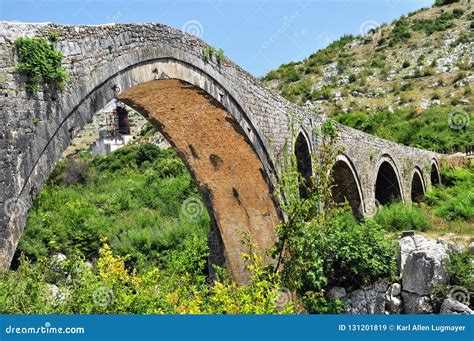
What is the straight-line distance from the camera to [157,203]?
71.5 feet

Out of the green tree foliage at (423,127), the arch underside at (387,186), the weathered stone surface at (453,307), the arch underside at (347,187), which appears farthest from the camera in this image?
the green tree foliage at (423,127)

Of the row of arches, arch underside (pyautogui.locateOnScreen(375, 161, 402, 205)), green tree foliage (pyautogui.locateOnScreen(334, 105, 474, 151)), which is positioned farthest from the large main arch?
green tree foliage (pyautogui.locateOnScreen(334, 105, 474, 151))

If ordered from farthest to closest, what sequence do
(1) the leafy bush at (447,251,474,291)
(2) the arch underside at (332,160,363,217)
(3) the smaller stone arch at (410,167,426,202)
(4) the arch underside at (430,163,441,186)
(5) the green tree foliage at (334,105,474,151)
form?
(5) the green tree foliage at (334,105,474,151)
(4) the arch underside at (430,163,441,186)
(3) the smaller stone arch at (410,167,426,202)
(2) the arch underside at (332,160,363,217)
(1) the leafy bush at (447,251,474,291)

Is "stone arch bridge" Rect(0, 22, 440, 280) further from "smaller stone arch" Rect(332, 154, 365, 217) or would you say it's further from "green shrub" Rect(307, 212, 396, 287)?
"green shrub" Rect(307, 212, 396, 287)

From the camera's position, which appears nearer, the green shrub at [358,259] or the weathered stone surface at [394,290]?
the weathered stone surface at [394,290]

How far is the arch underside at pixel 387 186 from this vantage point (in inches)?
853

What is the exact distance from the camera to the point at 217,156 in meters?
11.4

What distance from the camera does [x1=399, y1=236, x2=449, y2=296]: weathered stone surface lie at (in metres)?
9.39

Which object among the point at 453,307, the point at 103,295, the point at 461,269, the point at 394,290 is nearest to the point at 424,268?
the point at 461,269

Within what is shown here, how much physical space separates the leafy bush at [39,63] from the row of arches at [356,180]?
3.45 metres

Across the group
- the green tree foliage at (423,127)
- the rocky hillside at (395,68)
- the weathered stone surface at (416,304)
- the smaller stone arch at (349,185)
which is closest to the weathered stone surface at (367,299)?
the weathered stone surface at (416,304)

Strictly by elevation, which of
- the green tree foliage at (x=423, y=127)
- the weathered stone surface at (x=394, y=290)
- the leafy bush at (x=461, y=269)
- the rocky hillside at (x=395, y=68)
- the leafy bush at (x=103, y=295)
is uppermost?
the rocky hillside at (x=395, y=68)

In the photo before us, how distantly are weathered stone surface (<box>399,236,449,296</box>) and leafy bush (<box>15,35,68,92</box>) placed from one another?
276 inches

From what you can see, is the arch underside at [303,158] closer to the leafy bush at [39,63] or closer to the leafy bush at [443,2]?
the leafy bush at [39,63]
